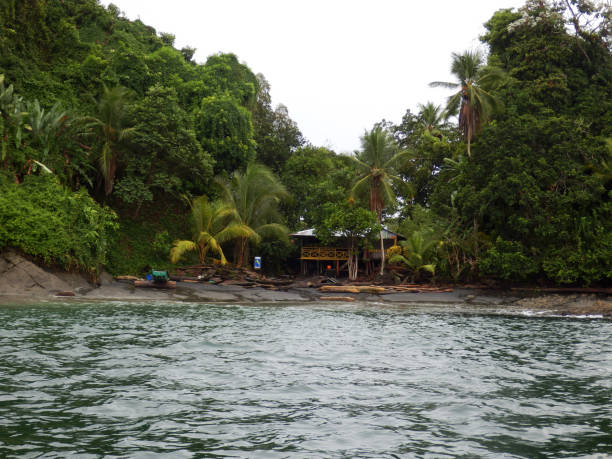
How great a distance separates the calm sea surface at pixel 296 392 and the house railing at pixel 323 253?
19.8 metres

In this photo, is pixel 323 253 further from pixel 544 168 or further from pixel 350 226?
pixel 544 168

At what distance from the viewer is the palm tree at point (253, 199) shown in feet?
102

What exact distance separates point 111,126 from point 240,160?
319 inches

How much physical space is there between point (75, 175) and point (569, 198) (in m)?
23.4

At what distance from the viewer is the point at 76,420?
546cm

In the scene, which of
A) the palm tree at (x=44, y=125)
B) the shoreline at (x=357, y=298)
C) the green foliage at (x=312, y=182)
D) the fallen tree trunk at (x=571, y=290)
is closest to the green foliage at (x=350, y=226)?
the green foliage at (x=312, y=182)

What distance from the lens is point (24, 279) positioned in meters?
20.3

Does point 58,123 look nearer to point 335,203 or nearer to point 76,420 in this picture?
point 335,203

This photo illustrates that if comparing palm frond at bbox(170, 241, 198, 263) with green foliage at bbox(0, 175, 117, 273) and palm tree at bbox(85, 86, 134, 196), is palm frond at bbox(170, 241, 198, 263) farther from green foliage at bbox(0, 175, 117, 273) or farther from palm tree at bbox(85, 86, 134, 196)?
palm tree at bbox(85, 86, 134, 196)

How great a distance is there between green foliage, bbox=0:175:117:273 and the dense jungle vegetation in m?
0.07

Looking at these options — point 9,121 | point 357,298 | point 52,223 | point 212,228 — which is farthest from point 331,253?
point 9,121

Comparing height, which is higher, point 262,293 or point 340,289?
point 340,289

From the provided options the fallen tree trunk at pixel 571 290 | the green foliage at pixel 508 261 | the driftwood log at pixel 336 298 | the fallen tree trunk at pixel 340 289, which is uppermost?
the green foliage at pixel 508 261

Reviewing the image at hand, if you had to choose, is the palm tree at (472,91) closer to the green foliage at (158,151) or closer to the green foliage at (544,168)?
the green foliage at (544,168)
